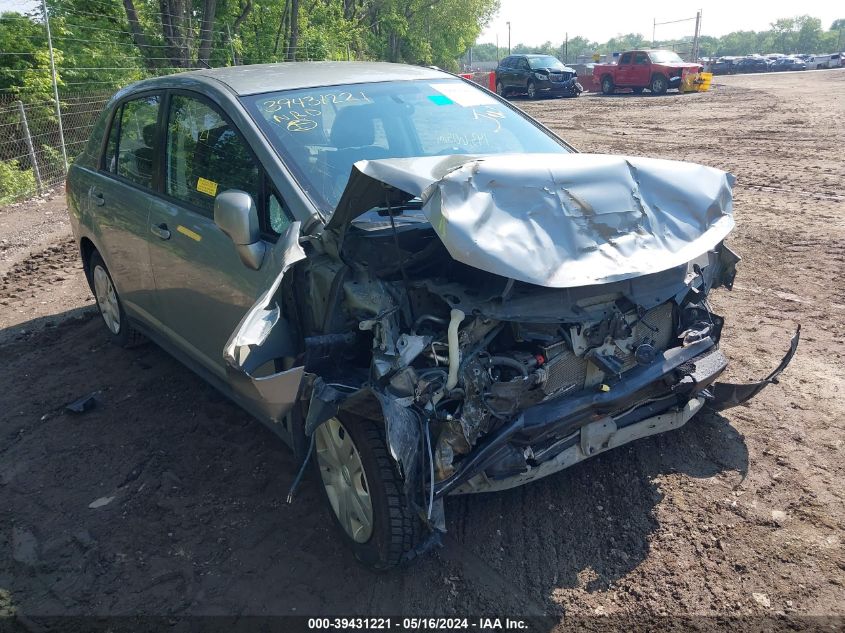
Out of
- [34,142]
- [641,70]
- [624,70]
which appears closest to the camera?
[34,142]

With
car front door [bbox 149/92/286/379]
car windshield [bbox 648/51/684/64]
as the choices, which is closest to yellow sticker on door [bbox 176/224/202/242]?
car front door [bbox 149/92/286/379]

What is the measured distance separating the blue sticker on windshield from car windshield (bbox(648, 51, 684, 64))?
91.6 ft

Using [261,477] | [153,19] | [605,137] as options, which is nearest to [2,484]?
[261,477]

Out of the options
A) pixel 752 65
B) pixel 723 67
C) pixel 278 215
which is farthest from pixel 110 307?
pixel 752 65

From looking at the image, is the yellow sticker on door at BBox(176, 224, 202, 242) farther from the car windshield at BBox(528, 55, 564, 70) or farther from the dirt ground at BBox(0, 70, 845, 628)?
the car windshield at BBox(528, 55, 564, 70)

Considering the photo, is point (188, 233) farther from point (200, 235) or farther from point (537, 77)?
point (537, 77)

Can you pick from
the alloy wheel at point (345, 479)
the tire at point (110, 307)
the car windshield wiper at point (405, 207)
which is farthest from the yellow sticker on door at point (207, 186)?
the tire at point (110, 307)

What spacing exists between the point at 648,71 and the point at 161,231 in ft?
95.4

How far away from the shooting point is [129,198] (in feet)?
15.3

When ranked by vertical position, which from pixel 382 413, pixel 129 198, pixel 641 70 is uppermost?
pixel 641 70

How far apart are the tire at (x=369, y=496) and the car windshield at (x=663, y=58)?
98.1 ft

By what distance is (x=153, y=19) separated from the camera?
60.6 feet

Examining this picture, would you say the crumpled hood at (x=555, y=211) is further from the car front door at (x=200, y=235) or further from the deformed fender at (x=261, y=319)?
the car front door at (x=200, y=235)

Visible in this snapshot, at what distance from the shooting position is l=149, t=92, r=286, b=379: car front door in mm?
3637
